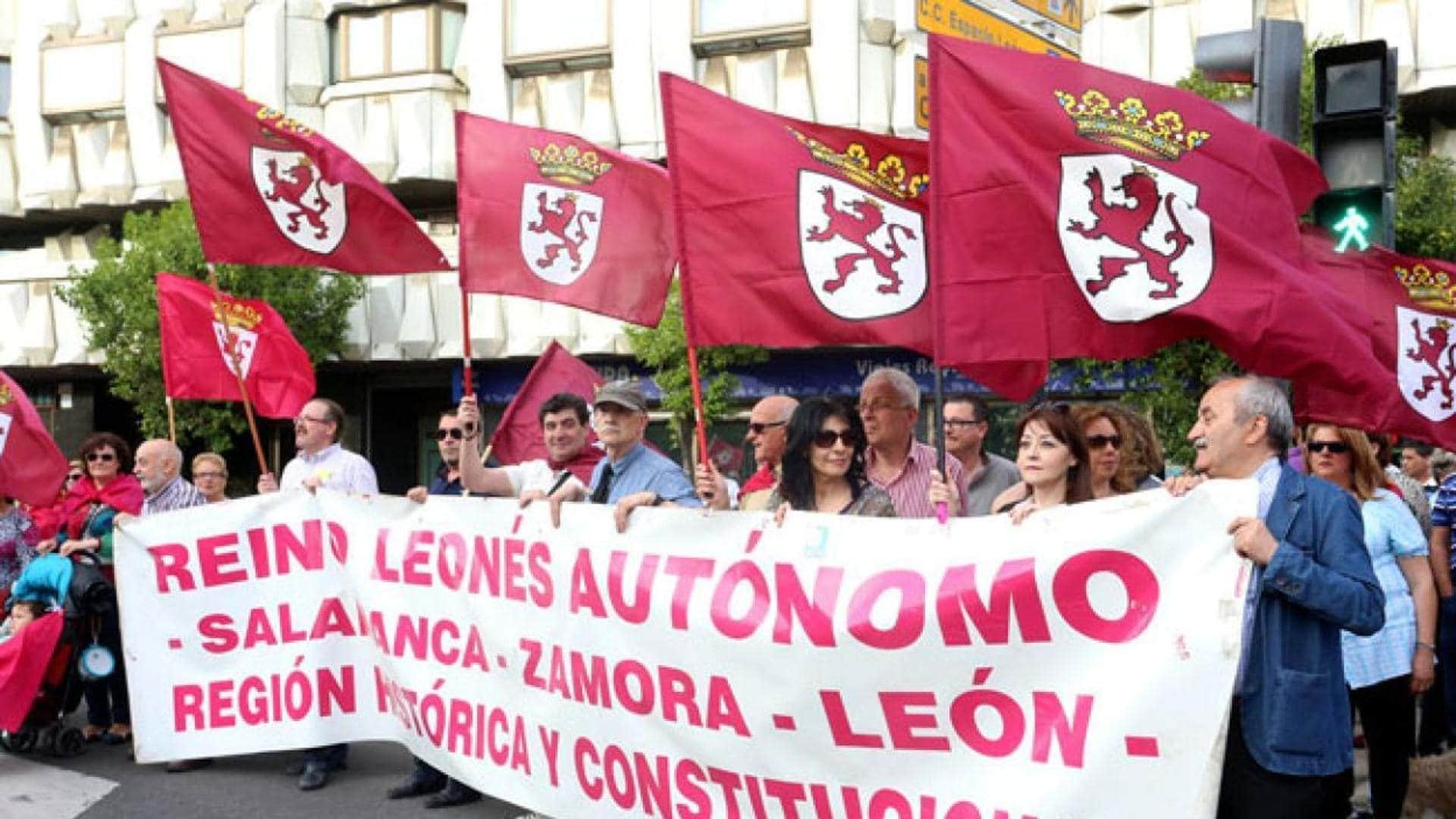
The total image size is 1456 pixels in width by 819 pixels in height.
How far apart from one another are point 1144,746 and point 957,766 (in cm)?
60

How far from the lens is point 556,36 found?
24.1m

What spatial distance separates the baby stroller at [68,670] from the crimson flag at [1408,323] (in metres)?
5.77

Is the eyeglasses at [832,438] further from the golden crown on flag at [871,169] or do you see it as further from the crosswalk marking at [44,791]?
the crosswalk marking at [44,791]

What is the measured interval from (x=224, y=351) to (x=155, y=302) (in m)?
14.6

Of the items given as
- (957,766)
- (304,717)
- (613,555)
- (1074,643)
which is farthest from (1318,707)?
(304,717)

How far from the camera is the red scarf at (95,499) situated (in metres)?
7.79

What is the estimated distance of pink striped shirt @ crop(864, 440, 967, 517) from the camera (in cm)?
581

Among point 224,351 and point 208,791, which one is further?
point 224,351

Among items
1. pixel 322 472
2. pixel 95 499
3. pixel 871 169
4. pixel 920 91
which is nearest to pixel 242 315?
pixel 95 499

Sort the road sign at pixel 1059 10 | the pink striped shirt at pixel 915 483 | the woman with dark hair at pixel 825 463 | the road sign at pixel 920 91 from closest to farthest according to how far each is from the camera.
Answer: the woman with dark hair at pixel 825 463 < the pink striped shirt at pixel 915 483 < the road sign at pixel 920 91 < the road sign at pixel 1059 10

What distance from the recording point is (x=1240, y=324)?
4453mm

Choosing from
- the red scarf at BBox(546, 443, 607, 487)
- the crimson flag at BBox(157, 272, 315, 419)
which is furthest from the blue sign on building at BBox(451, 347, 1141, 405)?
the red scarf at BBox(546, 443, 607, 487)

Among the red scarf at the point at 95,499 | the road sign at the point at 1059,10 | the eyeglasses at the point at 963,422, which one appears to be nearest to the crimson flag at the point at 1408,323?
the eyeglasses at the point at 963,422

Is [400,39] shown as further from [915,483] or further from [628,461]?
[915,483]
